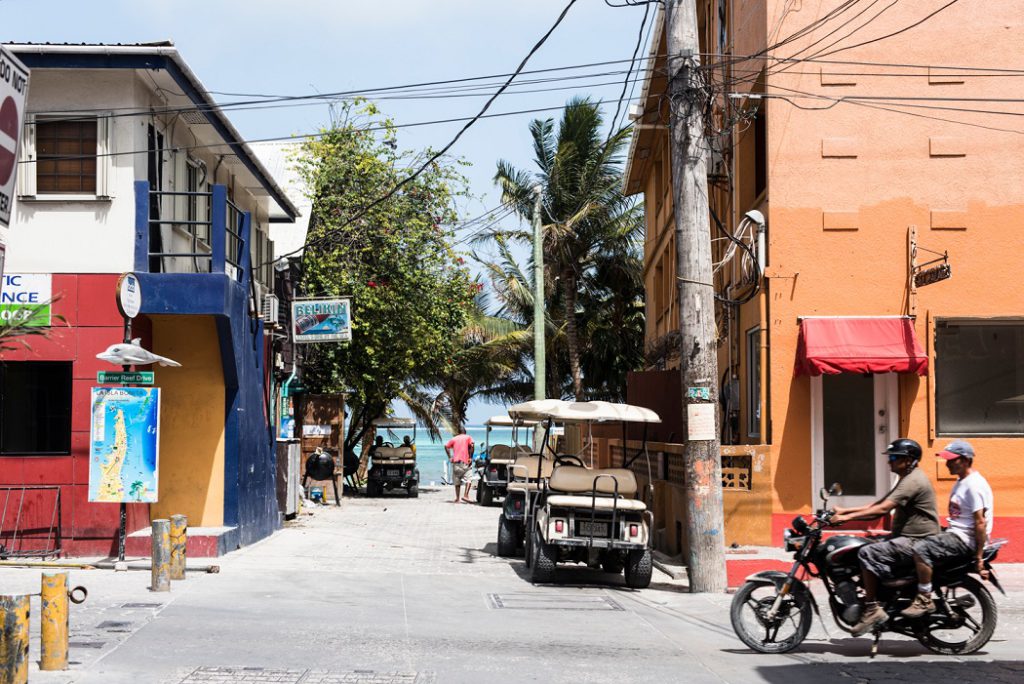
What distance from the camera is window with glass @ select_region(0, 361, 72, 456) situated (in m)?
16.3

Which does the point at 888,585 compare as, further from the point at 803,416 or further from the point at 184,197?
the point at 184,197

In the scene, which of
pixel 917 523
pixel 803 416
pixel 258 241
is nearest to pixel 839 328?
pixel 803 416

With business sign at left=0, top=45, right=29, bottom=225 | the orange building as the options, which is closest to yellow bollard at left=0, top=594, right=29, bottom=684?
business sign at left=0, top=45, right=29, bottom=225

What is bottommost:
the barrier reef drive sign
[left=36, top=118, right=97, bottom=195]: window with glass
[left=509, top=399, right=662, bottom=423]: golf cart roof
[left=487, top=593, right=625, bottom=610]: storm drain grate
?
[left=487, top=593, right=625, bottom=610]: storm drain grate

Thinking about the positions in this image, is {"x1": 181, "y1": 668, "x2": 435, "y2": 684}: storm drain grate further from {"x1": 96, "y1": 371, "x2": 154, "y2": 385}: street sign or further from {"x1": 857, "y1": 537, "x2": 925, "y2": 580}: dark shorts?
{"x1": 96, "y1": 371, "x2": 154, "y2": 385}: street sign

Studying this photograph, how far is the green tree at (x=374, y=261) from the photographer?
3167cm

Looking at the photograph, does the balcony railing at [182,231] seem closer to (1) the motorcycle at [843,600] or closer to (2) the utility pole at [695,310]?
(2) the utility pole at [695,310]

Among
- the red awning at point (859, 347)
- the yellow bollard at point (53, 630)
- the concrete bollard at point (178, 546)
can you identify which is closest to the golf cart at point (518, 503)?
the red awning at point (859, 347)

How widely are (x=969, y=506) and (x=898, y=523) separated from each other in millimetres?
606

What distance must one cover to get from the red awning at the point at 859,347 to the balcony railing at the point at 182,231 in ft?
26.3

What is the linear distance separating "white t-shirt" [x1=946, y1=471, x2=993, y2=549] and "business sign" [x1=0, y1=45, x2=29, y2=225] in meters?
7.75

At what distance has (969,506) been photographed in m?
10.2

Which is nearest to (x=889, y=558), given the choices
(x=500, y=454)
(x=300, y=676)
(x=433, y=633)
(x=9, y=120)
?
(x=433, y=633)

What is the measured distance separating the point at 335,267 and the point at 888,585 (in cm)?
2312
